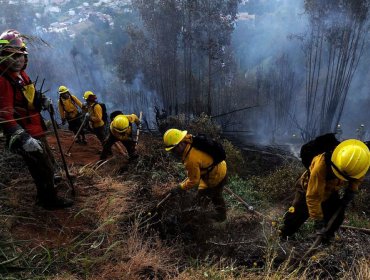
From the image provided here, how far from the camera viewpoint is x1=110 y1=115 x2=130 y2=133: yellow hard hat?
700 cm

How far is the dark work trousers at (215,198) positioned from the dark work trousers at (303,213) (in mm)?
907

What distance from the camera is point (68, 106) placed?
28.8 feet

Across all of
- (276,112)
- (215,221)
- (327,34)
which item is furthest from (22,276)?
(276,112)

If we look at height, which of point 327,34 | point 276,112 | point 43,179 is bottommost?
point 276,112

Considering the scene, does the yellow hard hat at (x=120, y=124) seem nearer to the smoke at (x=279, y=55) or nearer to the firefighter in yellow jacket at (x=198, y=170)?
the firefighter in yellow jacket at (x=198, y=170)

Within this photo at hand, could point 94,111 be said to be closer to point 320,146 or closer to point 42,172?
point 42,172

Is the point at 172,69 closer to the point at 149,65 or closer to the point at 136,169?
the point at 149,65

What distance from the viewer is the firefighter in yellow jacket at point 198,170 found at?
447 centimetres

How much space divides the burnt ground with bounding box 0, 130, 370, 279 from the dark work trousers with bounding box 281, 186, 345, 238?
0.24m

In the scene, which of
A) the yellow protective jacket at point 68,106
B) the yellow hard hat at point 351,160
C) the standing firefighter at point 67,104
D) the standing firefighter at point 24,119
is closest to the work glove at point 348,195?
the yellow hard hat at point 351,160

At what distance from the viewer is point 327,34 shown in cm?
2317

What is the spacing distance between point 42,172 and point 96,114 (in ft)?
15.3

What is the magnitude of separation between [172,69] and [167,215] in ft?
88.4

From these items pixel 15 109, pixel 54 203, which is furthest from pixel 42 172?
pixel 15 109
